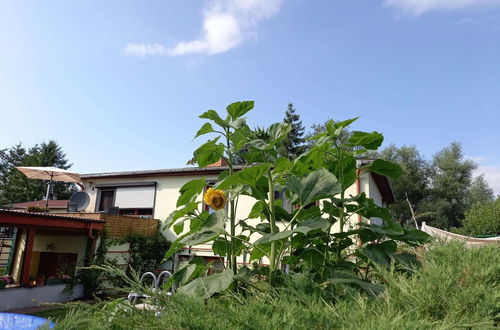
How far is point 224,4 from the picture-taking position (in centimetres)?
554

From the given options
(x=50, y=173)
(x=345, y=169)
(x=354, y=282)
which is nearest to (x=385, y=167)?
(x=345, y=169)

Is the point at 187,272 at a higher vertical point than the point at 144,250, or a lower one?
lower

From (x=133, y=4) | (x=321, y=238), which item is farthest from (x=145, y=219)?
(x=321, y=238)

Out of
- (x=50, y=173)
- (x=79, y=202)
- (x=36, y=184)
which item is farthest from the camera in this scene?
(x=36, y=184)

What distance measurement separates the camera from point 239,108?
5.83 ft

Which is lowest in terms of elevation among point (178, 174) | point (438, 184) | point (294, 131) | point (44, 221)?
point (44, 221)

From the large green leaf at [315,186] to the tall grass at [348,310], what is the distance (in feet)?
1.07

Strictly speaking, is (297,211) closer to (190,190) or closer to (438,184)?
(190,190)

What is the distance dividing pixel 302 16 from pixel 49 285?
1092 centimetres

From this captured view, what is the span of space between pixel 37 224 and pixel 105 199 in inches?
188

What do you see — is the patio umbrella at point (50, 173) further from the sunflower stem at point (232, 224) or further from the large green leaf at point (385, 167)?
the large green leaf at point (385, 167)

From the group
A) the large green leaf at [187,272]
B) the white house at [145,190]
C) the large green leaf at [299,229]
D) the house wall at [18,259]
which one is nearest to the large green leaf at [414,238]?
the large green leaf at [299,229]

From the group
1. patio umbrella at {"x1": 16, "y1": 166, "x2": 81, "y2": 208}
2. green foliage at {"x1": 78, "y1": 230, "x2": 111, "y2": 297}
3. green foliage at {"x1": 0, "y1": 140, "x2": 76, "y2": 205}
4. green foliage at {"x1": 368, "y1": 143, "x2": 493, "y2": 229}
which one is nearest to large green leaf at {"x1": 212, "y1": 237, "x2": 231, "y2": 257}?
green foliage at {"x1": 78, "y1": 230, "x2": 111, "y2": 297}

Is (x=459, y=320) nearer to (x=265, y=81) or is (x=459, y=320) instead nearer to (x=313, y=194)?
(x=313, y=194)
